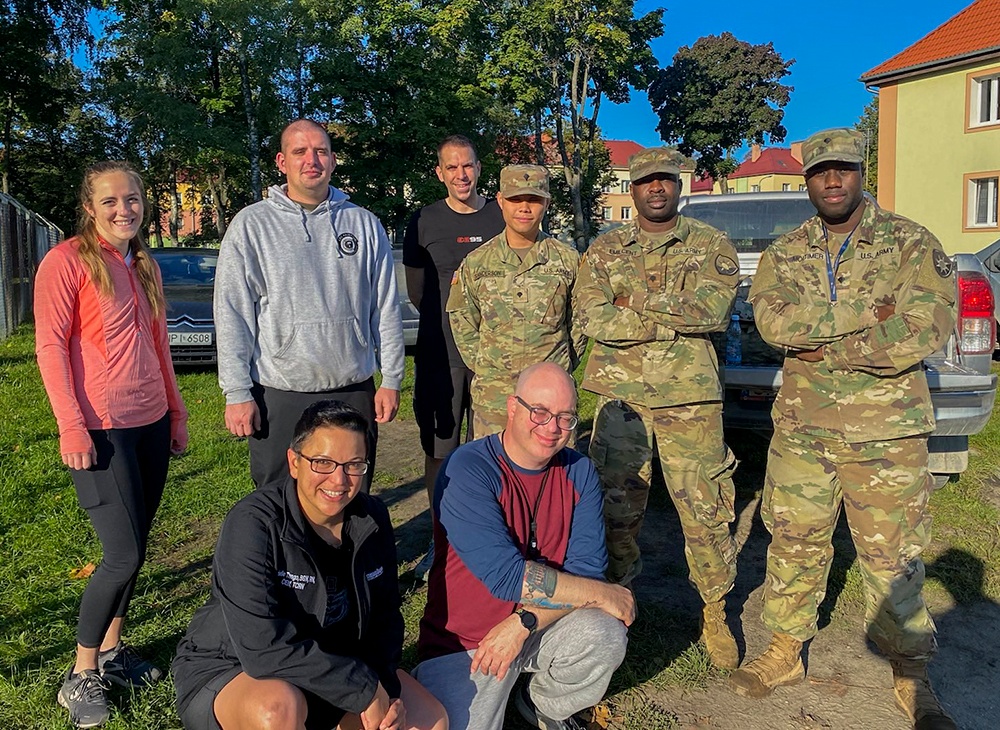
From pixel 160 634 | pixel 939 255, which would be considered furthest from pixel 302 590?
pixel 939 255

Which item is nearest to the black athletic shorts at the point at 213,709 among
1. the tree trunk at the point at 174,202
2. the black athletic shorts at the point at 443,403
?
the black athletic shorts at the point at 443,403

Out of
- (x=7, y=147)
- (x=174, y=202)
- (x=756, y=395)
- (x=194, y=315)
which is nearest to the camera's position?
(x=756, y=395)

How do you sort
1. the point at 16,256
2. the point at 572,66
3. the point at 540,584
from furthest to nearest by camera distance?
the point at 572,66 → the point at 16,256 → the point at 540,584

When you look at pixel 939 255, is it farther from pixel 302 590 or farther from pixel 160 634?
pixel 160 634

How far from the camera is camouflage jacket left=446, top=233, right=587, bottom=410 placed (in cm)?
361

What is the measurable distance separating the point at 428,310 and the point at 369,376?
3.00ft

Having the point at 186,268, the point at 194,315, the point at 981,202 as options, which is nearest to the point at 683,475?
the point at 194,315

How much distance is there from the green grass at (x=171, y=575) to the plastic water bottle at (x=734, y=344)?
127 cm

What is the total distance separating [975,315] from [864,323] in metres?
1.64

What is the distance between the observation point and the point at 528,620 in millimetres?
2564

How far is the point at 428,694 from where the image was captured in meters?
2.51

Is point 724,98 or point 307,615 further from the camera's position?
point 724,98

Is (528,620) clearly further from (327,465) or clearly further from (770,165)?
(770,165)

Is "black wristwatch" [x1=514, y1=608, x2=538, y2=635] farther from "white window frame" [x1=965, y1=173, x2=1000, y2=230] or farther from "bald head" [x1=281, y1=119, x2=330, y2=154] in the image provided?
"white window frame" [x1=965, y1=173, x2=1000, y2=230]
